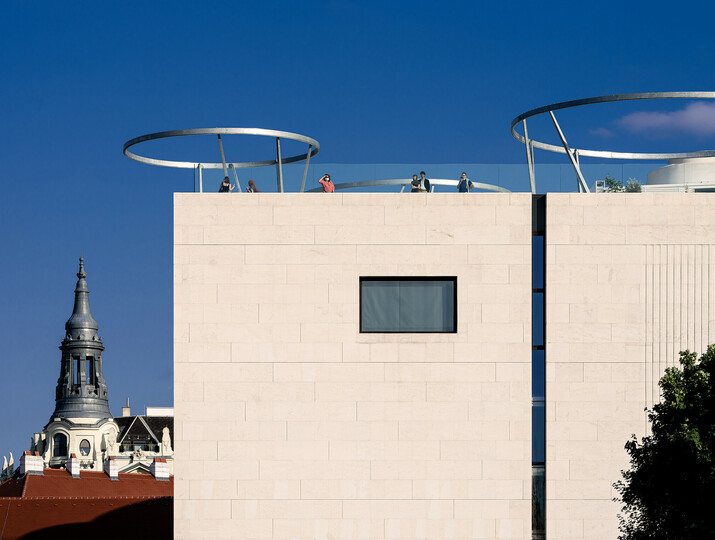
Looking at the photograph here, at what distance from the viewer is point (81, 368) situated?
562 feet

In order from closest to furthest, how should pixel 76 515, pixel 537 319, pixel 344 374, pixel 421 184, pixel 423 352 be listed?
pixel 344 374, pixel 423 352, pixel 537 319, pixel 421 184, pixel 76 515

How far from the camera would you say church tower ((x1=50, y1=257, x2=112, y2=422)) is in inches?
6560

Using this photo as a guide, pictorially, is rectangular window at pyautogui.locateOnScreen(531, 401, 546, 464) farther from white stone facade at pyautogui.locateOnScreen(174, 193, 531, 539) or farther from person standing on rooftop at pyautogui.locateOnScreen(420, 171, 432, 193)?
person standing on rooftop at pyautogui.locateOnScreen(420, 171, 432, 193)

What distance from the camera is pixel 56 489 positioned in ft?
225

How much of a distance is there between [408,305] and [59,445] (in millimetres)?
150182

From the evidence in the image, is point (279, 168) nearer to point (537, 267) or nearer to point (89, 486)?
point (537, 267)

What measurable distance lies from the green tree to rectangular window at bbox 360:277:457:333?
6.85 m

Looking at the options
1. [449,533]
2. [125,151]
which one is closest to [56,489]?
[125,151]

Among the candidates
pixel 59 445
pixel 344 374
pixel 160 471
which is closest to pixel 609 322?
pixel 344 374

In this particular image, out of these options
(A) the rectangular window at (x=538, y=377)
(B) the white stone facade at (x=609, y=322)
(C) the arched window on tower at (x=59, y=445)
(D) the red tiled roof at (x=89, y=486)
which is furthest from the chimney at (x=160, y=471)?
(C) the arched window on tower at (x=59, y=445)

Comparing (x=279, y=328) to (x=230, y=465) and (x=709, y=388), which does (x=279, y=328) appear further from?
(x=709, y=388)

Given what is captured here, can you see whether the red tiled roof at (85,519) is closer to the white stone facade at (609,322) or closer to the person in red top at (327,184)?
the person in red top at (327,184)

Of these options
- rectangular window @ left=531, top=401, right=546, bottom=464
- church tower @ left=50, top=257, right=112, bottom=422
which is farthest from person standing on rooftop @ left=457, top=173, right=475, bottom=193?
church tower @ left=50, top=257, right=112, bottom=422

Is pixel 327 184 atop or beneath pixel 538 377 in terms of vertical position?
atop
